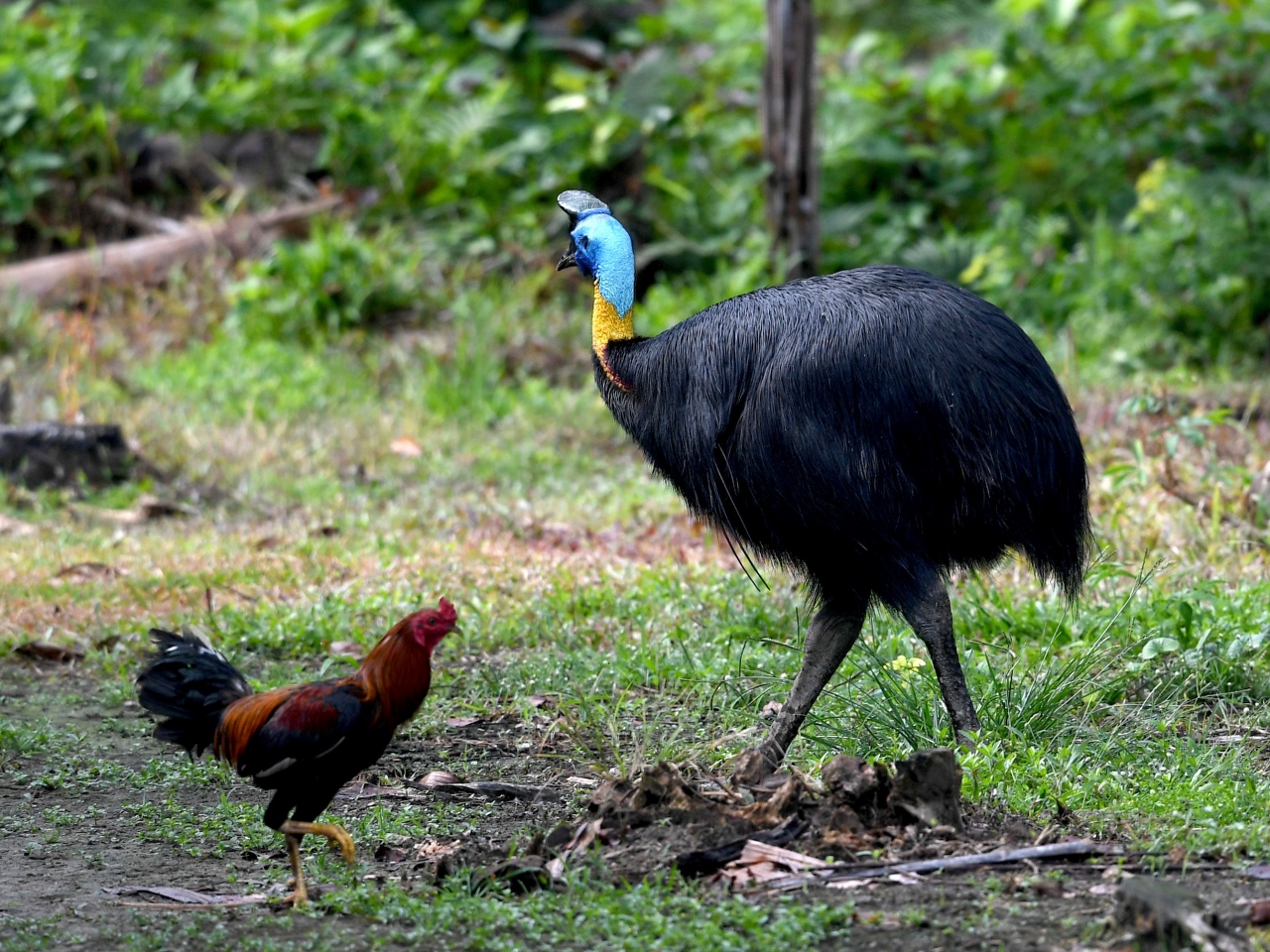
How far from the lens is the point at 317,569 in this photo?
668cm

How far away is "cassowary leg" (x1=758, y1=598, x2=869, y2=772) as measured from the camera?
4.40m

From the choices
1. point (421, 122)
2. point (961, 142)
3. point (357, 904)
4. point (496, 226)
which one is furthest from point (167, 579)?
point (961, 142)

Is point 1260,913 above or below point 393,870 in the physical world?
above

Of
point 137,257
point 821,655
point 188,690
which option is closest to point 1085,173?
point 137,257

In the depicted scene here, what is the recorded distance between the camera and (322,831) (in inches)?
147

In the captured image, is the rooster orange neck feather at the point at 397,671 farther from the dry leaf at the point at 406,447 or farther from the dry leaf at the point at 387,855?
the dry leaf at the point at 406,447

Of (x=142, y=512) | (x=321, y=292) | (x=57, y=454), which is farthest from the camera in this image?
(x=321, y=292)

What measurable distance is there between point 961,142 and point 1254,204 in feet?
8.79

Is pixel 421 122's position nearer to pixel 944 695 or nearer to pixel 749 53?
pixel 749 53

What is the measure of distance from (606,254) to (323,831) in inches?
73.6

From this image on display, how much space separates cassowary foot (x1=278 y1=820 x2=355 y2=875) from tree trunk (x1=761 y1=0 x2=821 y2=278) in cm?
673

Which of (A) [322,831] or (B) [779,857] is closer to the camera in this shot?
(B) [779,857]

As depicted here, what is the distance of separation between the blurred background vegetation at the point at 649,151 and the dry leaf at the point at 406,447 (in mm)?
1560

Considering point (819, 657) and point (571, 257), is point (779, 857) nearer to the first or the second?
point (819, 657)
